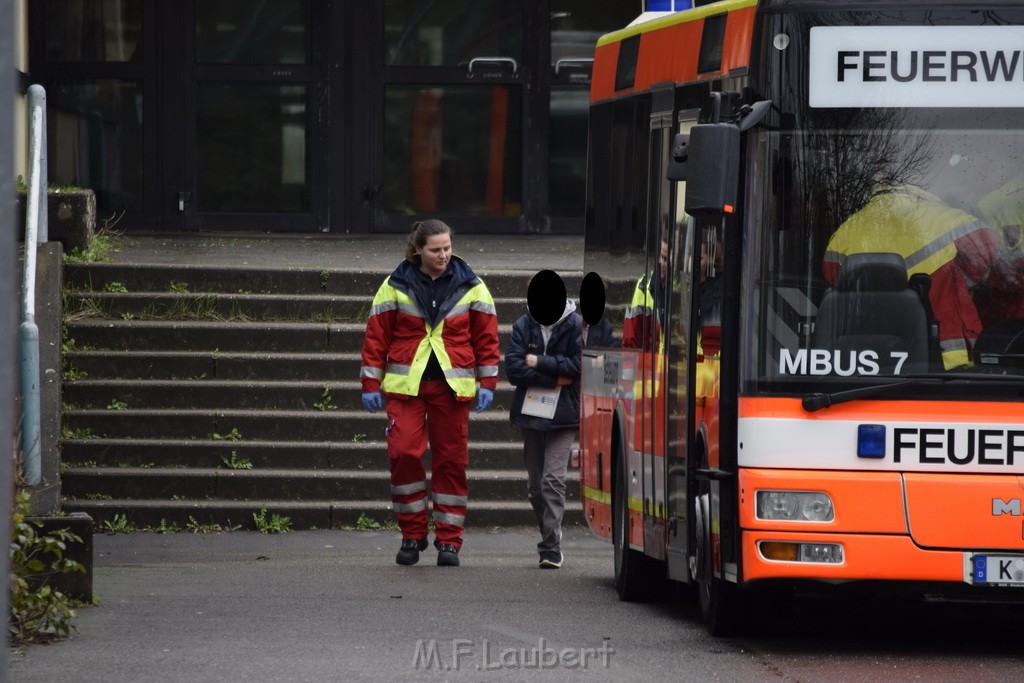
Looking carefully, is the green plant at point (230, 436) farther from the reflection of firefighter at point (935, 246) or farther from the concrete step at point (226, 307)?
the reflection of firefighter at point (935, 246)

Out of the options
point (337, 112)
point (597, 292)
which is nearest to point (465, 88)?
point (337, 112)

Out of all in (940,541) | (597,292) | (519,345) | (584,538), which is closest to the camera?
(940,541)

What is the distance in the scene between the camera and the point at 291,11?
19172 millimetres

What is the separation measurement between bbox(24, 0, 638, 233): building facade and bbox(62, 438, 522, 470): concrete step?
19.5 ft

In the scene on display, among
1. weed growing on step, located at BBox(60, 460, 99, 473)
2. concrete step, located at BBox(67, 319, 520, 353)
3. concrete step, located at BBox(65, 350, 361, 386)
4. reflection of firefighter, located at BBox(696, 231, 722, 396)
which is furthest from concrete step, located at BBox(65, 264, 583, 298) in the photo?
reflection of firefighter, located at BBox(696, 231, 722, 396)

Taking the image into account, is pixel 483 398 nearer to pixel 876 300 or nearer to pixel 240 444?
pixel 240 444

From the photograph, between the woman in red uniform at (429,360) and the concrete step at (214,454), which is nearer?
the woman in red uniform at (429,360)

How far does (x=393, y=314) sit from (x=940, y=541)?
445 cm

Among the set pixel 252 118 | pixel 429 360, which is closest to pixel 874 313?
pixel 429 360

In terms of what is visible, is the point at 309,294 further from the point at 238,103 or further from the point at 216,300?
the point at 238,103

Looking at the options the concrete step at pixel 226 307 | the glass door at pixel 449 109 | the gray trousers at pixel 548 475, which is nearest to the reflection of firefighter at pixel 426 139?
the glass door at pixel 449 109

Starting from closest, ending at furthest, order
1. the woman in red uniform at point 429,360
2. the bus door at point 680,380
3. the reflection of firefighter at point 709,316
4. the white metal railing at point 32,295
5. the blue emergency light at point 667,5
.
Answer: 1. the reflection of firefighter at point 709,316
2. the bus door at point 680,380
3. the white metal railing at point 32,295
4. the woman in red uniform at point 429,360
5. the blue emergency light at point 667,5

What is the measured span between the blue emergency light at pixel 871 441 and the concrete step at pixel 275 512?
5.60 m

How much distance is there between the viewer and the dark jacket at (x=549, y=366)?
1143cm
